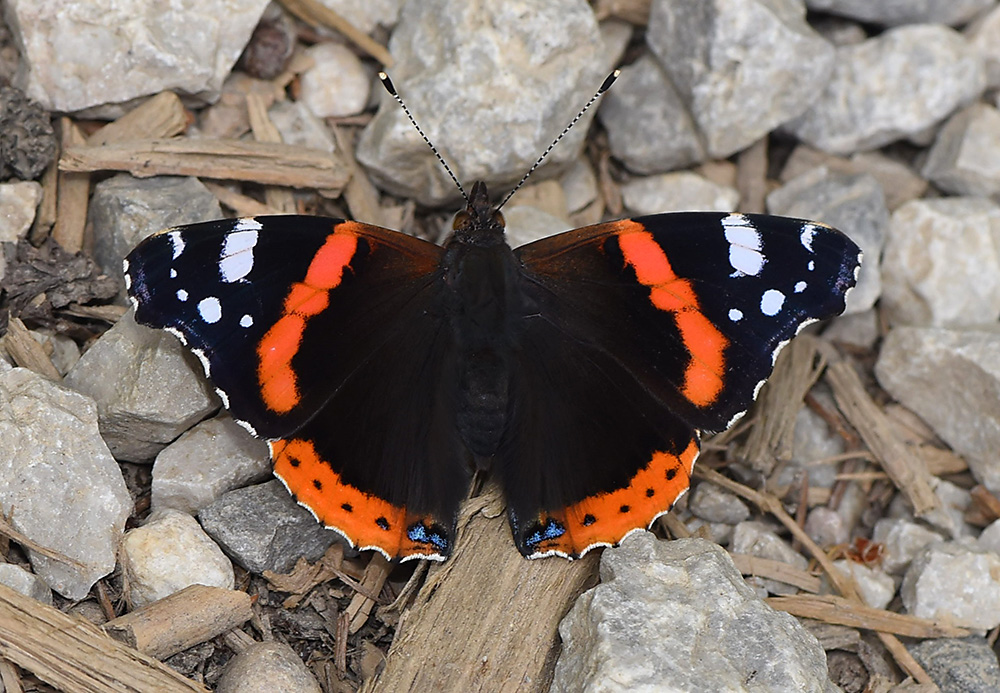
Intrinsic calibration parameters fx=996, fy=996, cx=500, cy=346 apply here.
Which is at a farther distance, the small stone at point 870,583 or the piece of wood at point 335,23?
the piece of wood at point 335,23

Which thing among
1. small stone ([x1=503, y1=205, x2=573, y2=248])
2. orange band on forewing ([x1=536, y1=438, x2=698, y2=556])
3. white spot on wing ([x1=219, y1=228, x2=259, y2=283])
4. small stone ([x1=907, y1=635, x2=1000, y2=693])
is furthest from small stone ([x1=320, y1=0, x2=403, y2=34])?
small stone ([x1=907, y1=635, x2=1000, y2=693])

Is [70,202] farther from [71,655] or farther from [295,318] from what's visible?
[71,655]

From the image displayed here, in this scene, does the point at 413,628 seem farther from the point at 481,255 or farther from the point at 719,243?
the point at 719,243

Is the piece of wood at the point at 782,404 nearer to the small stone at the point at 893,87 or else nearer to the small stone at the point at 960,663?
the small stone at the point at 960,663

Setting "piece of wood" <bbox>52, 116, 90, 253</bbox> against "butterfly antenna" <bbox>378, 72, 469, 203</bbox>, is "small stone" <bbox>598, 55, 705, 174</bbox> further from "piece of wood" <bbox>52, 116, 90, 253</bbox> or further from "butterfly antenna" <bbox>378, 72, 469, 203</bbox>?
"piece of wood" <bbox>52, 116, 90, 253</bbox>

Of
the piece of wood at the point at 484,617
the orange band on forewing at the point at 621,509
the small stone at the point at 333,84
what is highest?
the small stone at the point at 333,84

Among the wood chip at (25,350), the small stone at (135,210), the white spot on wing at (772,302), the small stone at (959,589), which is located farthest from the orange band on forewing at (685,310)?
the wood chip at (25,350)
